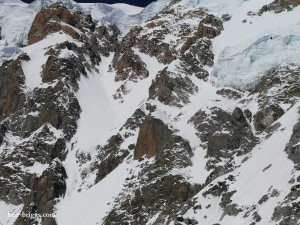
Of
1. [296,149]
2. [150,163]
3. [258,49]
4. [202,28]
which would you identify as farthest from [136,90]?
[296,149]

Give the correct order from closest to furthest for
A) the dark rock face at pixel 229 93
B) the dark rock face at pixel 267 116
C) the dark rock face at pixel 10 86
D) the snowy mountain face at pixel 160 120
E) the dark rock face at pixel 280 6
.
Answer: the snowy mountain face at pixel 160 120 → the dark rock face at pixel 267 116 → the dark rock face at pixel 229 93 → the dark rock face at pixel 280 6 → the dark rock face at pixel 10 86

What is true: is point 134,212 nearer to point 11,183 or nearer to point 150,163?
point 150,163

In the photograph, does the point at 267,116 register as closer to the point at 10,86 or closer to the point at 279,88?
the point at 279,88

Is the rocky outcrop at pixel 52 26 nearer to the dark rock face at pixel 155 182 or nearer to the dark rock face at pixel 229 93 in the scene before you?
the dark rock face at pixel 229 93

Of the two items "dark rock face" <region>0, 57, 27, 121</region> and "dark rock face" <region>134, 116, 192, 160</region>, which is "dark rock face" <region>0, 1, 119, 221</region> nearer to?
"dark rock face" <region>0, 57, 27, 121</region>

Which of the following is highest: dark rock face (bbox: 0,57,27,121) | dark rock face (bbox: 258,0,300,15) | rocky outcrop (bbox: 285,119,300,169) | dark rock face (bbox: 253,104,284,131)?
rocky outcrop (bbox: 285,119,300,169)

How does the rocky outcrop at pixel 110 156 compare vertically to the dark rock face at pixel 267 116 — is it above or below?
below

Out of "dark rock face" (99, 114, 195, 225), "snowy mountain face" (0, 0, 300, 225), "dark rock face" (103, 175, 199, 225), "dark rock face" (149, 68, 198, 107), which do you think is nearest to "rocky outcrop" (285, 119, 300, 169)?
"snowy mountain face" (0, 0, 300, 225)

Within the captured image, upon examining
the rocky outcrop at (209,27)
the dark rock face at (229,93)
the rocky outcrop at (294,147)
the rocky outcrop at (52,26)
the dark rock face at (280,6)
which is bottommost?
the rocky outcrop at (52,26)

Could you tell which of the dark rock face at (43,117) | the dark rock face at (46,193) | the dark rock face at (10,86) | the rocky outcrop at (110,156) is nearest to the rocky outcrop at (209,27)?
the dark rock face at (43,117)
